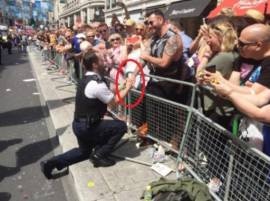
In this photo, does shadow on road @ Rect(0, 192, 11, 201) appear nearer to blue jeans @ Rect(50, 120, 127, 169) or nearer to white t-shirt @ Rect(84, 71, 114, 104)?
blue jeans @ Rect(50, 120, 127, 169)

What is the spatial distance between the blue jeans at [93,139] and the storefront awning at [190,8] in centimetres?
1053

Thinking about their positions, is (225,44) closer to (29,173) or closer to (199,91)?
(199,91)

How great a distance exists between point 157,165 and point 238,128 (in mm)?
1607

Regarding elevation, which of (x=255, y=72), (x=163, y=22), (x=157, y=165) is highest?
A: (x=163, y=22)

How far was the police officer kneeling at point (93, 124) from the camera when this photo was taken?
452cm

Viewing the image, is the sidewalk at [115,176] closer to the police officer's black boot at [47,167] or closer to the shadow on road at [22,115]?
the police officer's black boot at [47,167]

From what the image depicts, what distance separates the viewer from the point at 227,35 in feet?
12.9

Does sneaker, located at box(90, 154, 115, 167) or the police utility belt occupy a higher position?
the police utility belt

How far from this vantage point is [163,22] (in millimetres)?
4820

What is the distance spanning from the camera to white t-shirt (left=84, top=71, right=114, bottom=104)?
14.6ft

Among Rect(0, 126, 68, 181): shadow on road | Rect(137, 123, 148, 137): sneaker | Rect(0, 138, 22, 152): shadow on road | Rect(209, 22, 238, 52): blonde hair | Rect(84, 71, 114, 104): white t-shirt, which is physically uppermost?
Rect(209, 22, 238, 52): blonde hair

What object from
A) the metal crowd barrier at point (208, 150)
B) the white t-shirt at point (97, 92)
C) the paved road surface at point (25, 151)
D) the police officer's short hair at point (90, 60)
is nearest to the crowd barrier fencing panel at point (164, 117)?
the metal crowd barrier at point (208, 150)

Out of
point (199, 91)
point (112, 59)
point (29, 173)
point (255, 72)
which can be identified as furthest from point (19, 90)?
point (255, 72)

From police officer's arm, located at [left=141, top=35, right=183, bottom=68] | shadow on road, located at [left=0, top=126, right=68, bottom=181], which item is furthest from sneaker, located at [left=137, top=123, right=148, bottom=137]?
shadow on road, located at [left=0, top=126, right=68, bottom=181]
